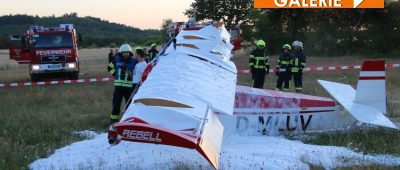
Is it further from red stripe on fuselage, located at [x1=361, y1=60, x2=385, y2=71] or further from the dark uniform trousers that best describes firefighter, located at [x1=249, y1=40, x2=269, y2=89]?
red stripe on fuselage, located at [x1=361, y1=60, x2=385, y2=71]

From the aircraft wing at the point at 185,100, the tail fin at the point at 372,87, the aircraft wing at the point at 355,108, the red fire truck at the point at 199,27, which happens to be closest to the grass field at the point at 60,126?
the aircraft wing at the point at 355,108

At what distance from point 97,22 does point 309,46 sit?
9271 centimetres

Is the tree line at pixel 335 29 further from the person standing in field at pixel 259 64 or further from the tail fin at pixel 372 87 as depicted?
the tail fin at pixel 372 87

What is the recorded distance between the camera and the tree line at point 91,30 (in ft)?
321

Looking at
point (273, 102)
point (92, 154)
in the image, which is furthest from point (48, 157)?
point (273, 102)

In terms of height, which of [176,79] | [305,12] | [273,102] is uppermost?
[305,12]

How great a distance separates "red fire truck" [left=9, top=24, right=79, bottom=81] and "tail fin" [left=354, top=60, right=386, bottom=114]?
18408mm

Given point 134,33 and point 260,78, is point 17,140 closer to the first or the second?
point 260,78

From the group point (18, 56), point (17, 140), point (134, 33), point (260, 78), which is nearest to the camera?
point (17, 140)

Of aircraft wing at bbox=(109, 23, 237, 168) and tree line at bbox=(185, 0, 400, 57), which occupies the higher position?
tree line at bbox=(185, 0, 400, 57)

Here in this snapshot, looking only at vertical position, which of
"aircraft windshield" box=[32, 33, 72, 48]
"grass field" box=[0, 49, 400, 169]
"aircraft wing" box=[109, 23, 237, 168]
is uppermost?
"aircraft windshield" box=[32, 33, 72, 48]

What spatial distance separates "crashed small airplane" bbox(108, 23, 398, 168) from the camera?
469 cm

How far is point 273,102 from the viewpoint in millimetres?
7871

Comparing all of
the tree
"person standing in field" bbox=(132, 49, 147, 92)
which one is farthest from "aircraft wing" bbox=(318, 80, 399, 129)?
the tree
